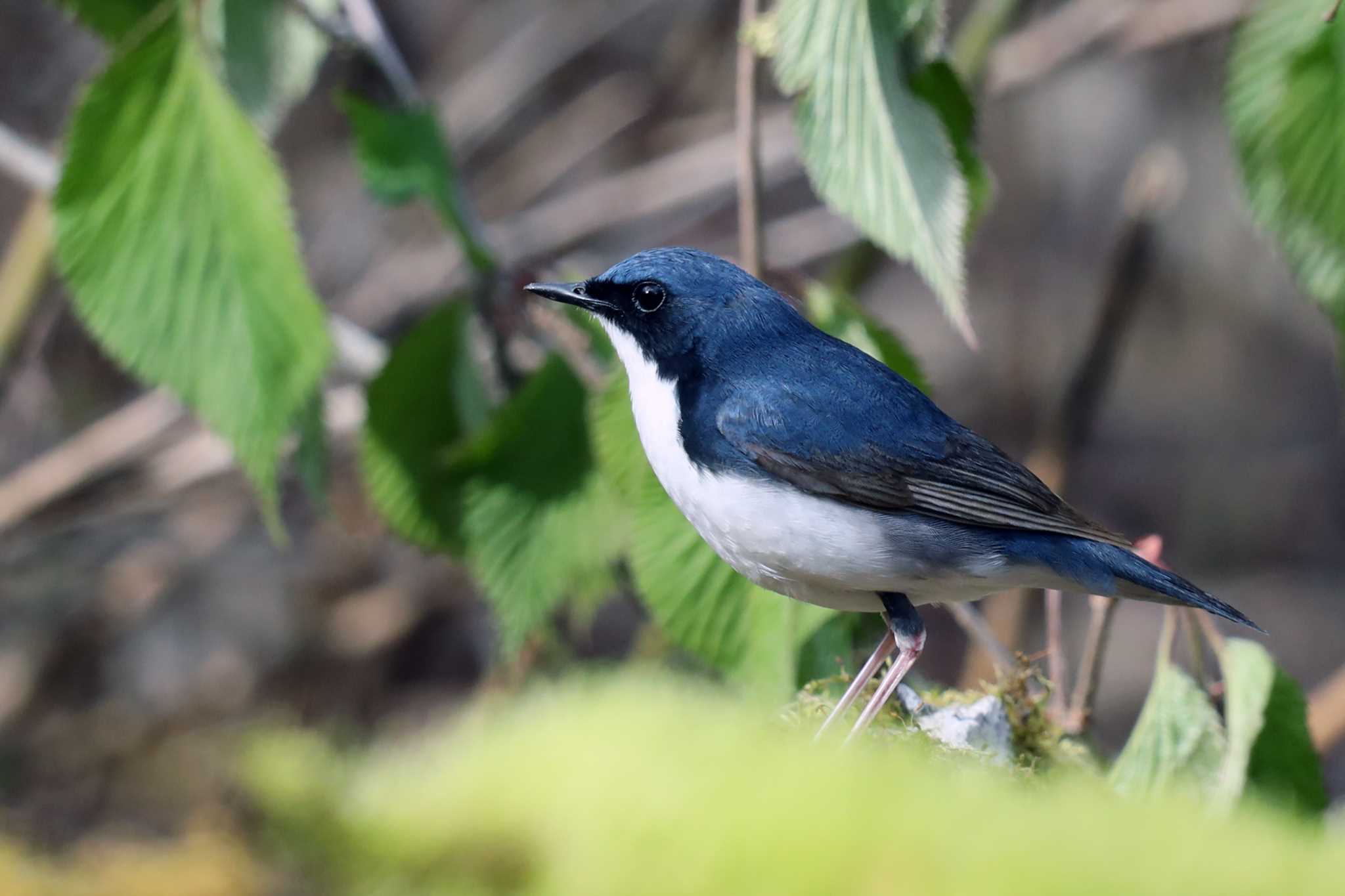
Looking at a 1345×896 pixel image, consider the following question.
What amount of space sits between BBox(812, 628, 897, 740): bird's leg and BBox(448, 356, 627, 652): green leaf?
723mm

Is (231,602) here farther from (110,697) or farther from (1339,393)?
(1339,393)

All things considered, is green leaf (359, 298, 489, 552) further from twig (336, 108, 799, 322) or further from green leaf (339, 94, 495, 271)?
twig (336, 108, 799, 322)

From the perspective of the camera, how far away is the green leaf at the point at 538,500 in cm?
275

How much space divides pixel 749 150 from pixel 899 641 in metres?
0.91

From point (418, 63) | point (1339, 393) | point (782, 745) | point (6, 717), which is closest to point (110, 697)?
point (6, 717)

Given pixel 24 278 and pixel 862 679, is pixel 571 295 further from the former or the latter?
pixel 24 278

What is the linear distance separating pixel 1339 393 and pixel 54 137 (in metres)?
6.17

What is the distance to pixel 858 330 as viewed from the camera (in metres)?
2.44

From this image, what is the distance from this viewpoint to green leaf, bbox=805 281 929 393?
7.87 ft

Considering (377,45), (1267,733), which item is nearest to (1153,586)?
(1267,733)

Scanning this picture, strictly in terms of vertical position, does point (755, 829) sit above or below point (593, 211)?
above

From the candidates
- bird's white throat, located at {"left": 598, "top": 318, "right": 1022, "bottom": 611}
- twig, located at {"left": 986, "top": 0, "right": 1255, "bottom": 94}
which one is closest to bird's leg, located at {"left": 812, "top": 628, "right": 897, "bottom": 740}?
bird's white throat, located at {"left": 598, "top": 318, "right": 1022, "bottom": 611}

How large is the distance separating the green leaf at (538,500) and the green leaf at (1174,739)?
3.76 ft

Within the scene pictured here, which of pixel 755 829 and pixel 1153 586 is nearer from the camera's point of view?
pixel 755 829
